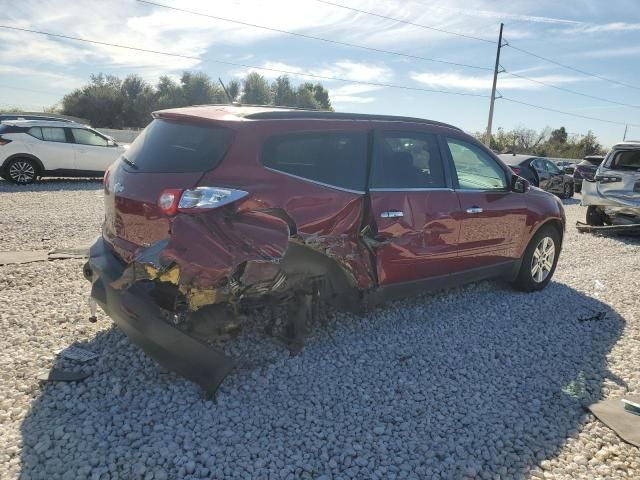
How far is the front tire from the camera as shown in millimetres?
12250

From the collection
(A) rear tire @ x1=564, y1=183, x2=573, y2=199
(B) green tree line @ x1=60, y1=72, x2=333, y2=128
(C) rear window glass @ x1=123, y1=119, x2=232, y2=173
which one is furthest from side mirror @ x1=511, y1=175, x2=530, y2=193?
(B) green tree line @ x1=60, y1=72, x2=333, y2=128

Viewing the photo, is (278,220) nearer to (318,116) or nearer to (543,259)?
(318,116)

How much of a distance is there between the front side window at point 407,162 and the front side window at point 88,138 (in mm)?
11734

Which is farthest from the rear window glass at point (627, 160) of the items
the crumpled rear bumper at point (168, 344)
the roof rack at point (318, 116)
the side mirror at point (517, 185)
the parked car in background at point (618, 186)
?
the crumpled rear bumper at point (168, 344)

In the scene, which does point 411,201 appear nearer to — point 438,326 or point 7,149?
point 438,326

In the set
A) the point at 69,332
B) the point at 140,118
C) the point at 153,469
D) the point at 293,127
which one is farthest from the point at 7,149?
the point at 140,118

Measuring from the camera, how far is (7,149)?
12086mm

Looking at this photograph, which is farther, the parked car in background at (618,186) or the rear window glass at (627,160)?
the rear window glass at (627,160)

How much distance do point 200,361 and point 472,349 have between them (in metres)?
2.27

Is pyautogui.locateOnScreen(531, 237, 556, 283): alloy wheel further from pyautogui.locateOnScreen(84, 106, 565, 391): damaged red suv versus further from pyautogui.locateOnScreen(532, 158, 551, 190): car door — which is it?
pyautogui.locateOnScreen(532, 158, 551, 190): car door

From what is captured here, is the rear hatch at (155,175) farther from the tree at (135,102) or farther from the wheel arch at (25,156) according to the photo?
the tree at (135,102)

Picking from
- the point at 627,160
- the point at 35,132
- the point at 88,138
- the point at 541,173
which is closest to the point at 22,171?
the point at 35,132

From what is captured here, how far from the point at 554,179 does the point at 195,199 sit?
653 inches

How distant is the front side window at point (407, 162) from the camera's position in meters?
3.98
